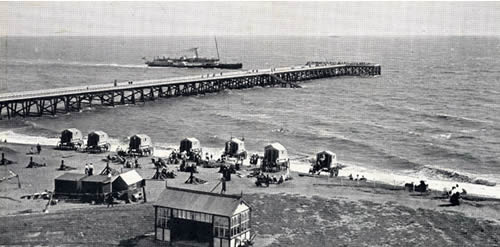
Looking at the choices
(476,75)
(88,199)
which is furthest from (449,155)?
(476,75)

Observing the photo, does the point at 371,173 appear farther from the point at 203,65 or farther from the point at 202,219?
the point at 203,65

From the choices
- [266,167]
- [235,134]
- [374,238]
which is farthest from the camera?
[235,134]

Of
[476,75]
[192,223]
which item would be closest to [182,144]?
[192,223]

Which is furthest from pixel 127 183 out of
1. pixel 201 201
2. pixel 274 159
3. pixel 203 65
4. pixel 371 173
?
pixel 203 65

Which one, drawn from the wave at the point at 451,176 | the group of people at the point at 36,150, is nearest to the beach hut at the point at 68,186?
the group of people at the point at 36,150

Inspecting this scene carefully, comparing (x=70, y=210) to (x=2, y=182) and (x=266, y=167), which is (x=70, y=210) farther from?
(x=266, y=167)

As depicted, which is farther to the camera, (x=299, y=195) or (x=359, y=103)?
(x=359, y=103)

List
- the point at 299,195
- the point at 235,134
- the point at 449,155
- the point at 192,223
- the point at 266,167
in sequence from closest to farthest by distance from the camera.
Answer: the point at 192,223 < the point at 299,195 < the point at 266,167 < the point at 449,155 < the point at 235,134
